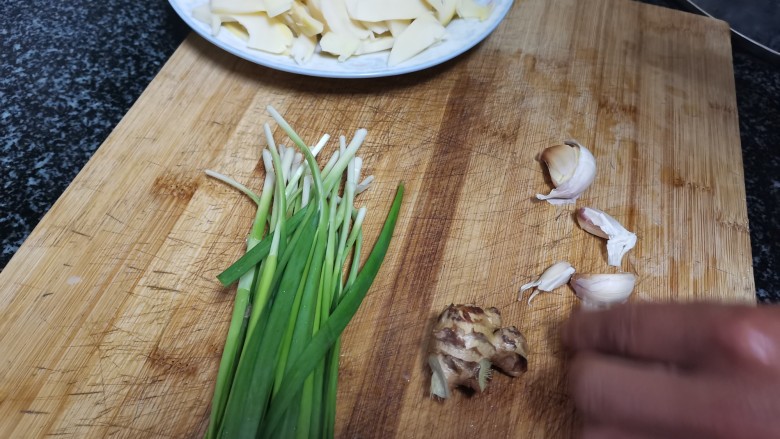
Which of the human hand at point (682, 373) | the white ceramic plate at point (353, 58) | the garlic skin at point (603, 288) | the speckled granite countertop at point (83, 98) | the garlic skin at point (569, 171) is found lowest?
the speckled granite countertop at point (83, 98)

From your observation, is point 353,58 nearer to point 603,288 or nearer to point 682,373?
point 603,288

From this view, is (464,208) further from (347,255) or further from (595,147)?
(595,147)

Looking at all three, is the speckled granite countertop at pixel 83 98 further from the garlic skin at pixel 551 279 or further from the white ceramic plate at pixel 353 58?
the garlic skin at pixel 551 279

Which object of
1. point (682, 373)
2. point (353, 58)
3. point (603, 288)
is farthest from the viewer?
point (353, 58)

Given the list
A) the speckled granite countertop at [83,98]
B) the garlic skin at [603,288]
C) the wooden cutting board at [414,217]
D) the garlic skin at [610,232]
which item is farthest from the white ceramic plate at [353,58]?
the garlic skin at [603,288]

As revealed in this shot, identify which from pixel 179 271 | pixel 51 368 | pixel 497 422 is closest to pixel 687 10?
pixel 497 422

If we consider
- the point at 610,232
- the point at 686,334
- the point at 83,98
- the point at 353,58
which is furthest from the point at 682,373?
the point at 83,98
